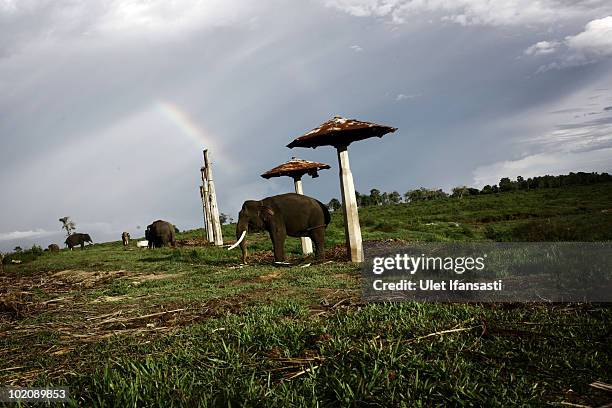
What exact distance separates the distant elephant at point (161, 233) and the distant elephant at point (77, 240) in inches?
634

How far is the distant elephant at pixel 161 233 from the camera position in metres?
26.3

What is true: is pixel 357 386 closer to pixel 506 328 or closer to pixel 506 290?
pixel 506 328

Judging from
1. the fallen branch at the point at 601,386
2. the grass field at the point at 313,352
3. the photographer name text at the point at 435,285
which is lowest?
the photographer name text at the point at 435,285

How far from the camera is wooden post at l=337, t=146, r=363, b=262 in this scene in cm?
1191

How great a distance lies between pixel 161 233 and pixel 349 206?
58.8 feet

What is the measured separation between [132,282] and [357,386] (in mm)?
8707

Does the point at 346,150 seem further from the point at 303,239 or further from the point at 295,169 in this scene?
the point at 303,239

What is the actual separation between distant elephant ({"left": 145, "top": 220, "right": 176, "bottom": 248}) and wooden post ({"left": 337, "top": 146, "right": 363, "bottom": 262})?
17.7 meters

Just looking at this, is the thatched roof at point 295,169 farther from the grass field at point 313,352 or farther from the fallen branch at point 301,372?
the fallen branch at point 301,372

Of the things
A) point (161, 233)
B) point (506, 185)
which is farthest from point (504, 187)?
point (161, 233)

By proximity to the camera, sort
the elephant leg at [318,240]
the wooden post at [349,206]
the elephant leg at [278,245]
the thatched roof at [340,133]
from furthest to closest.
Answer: the elephant leg at [318,240] → the elephant leg at [278,245] → the wooden post at [349,206] → the thatched roof at [340,133]

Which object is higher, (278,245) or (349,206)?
(349,206)

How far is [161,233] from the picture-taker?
26312 millimetres

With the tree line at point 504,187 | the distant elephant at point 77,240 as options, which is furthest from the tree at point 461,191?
the distant elephant at point 77,240
